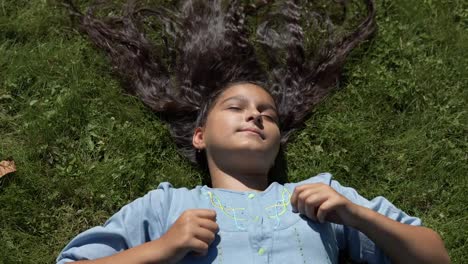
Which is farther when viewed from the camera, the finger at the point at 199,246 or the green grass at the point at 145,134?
the green grass at the point at 145,134

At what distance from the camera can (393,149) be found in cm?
505

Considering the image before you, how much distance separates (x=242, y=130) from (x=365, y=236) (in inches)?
39.5

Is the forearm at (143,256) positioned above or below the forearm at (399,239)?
below

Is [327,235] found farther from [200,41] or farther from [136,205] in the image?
[200,41]

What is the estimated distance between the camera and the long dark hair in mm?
5051

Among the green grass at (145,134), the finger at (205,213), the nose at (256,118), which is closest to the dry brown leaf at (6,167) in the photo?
the green grass at (145,134)

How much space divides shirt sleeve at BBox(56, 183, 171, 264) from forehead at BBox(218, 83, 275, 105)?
0.77m

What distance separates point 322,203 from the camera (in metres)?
3.87

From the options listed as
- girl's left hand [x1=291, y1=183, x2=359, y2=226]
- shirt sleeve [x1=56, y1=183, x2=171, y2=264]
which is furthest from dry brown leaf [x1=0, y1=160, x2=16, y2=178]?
girl's left hand [x1=291, y1=183, x2=359, y2=226]

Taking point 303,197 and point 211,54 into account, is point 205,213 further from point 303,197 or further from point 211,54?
point 211,54

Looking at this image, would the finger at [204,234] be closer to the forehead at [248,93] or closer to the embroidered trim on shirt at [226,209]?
the embroidered trim on shirt at [226,209]

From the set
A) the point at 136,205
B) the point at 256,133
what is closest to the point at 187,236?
the point at 136,205

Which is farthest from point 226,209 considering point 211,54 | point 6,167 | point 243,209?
point 6,167

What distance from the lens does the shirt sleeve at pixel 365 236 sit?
13.9 feet
